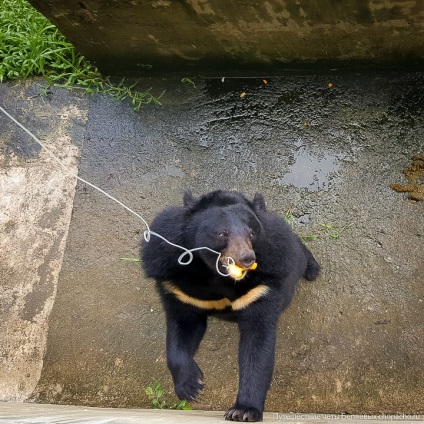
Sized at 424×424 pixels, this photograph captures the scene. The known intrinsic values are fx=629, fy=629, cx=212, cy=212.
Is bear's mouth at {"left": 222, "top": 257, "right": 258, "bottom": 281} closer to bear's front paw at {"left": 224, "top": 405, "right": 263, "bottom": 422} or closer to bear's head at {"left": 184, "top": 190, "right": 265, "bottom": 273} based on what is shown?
bear's head at {"left": 184, "top": 190, "right": 265, "bottom": 273}

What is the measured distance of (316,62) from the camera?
4.64 m

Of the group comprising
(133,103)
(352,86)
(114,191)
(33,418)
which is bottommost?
(33,418)

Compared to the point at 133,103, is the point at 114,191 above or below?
below

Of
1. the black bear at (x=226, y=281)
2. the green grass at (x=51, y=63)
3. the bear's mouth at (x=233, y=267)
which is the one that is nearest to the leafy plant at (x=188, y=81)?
the green grass at (x=51, y=63)

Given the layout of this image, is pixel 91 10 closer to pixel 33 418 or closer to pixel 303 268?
pixel 303 268

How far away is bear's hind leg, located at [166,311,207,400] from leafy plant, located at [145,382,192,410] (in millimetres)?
347

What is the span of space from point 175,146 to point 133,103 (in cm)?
57

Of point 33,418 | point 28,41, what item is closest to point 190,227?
point 33,418

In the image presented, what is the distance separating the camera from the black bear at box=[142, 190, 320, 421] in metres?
2.88

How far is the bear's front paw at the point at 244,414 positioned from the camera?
2.85 metres

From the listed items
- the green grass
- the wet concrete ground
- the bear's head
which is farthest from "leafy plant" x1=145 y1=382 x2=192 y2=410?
the green grass

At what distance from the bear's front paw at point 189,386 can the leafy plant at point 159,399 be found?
1.08 feet

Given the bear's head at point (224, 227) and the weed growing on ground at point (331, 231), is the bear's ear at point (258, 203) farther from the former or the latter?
the weed growing on ground at point (331, 231)

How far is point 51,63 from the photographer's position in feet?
17.1
